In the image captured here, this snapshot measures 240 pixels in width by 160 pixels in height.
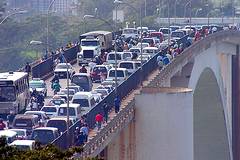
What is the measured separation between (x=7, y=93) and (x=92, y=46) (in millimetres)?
20808

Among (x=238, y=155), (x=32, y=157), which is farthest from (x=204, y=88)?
(x=32, y=157)

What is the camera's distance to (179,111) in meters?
35.6

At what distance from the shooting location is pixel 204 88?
199 feet

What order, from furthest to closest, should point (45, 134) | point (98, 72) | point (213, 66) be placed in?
point (213, 66) → point (98, 72) → point (45, 134)

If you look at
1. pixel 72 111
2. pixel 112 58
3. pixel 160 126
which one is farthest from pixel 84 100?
pixel 112 58

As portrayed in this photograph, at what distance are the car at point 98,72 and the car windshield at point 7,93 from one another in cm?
1001

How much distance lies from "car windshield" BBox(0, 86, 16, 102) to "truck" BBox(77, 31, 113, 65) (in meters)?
17.1

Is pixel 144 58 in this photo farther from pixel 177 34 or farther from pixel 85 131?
pixel 85 131

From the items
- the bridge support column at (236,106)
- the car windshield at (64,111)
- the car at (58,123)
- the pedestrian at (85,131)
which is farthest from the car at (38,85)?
the bridge support column at (236,106)

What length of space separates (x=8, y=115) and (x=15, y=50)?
5759 cm

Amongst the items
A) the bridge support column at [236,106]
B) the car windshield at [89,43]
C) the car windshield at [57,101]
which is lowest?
the bridge support column at [236,106]

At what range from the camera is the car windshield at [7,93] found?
1426 inches

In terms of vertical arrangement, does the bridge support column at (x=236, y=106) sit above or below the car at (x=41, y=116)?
below

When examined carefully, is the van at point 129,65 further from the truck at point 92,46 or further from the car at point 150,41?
the car at point 150,41
